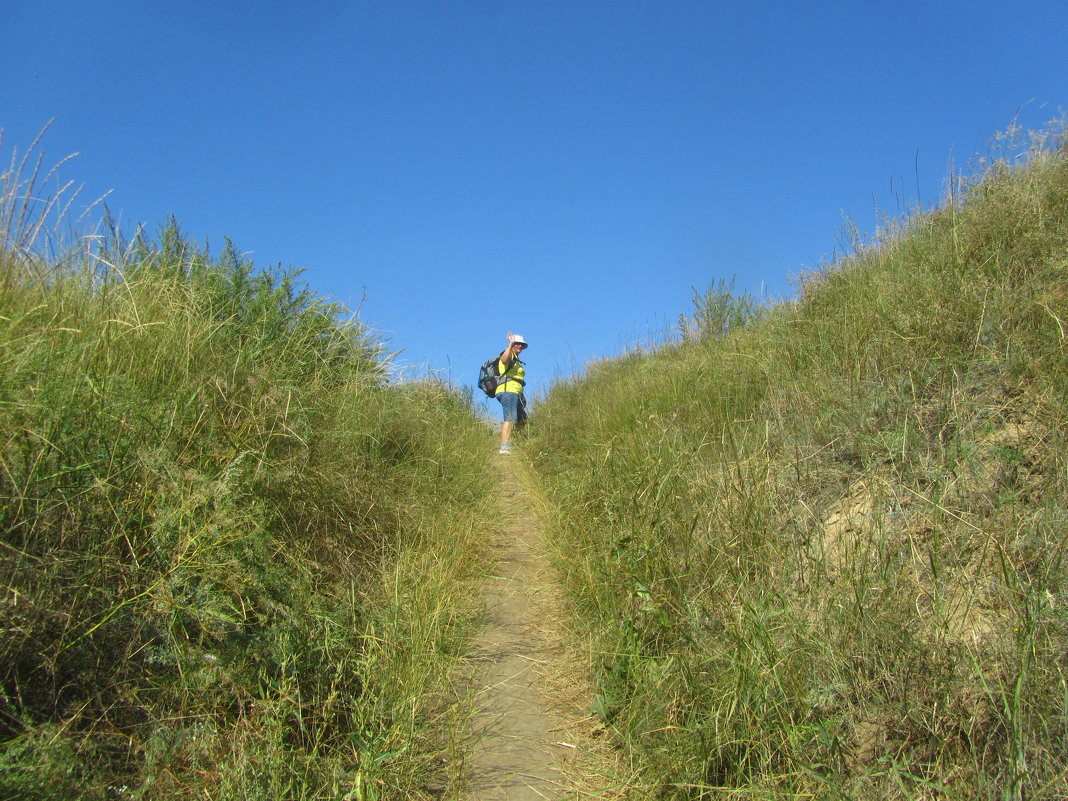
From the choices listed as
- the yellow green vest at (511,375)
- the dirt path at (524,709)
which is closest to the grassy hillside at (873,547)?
the dirt path at (524,709)

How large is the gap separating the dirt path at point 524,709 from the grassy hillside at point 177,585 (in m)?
0.24

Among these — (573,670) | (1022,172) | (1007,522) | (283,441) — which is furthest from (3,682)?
(1022,172)

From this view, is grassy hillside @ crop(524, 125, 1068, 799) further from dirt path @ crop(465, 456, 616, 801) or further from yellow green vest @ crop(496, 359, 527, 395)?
yellow green vest @ crop(496, 359, 527, 395)

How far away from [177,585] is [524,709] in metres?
1.89

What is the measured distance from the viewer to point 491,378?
12836 millimetres

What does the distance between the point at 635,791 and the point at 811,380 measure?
3056 millimetres

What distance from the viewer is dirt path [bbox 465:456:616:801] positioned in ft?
10.1

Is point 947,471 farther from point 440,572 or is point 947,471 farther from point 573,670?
point 440,572

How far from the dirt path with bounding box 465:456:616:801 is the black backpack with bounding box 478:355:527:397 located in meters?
7.07

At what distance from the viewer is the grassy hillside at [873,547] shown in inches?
93.3

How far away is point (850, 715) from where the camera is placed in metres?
2.52

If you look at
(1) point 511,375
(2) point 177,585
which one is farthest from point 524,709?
(1) point 511,375

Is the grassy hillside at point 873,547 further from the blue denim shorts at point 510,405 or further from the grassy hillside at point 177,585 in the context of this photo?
the blue denim shorts at point 510,405

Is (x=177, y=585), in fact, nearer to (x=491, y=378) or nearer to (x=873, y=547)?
(x=873, y=547)
